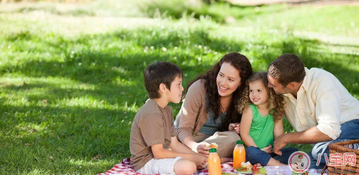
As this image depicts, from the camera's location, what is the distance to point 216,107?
14.1 feet

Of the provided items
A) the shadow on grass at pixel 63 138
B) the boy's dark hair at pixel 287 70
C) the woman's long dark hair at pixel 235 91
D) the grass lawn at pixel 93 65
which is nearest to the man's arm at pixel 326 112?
the boy's dark hair at pixel 287 70

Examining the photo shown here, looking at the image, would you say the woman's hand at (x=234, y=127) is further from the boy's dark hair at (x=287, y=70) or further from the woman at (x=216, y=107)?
the boy's dark hair at (x=287, y=70)

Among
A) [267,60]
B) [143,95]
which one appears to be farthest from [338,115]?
[267,60]

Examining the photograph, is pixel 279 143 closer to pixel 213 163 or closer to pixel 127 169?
pixel 213 163

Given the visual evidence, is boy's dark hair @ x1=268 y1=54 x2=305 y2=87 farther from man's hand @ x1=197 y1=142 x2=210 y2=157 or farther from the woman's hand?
man's hand @ x1=197 y1=142 x2=210 y2=157

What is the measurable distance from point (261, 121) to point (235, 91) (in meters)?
0.34

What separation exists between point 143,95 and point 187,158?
226cm

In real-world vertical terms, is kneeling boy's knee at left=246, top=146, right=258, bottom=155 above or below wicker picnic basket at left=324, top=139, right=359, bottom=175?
below

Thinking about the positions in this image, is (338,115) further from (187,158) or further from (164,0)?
(164,0)

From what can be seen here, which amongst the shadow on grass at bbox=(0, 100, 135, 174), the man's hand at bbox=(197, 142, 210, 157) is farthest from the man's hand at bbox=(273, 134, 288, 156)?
the shadow on grass at bbox=(0, 100, 135, 174)

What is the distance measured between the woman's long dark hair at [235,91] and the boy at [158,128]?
0.51 meters

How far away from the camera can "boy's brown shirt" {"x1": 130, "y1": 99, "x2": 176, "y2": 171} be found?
3.75 m

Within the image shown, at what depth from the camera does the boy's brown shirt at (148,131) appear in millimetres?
3752

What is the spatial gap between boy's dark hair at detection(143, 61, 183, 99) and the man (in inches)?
29.8
